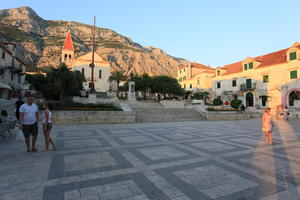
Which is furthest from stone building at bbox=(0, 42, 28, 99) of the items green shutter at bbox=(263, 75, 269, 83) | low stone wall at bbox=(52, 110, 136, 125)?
green shutter at bbox=(263, 75, 269, 83)

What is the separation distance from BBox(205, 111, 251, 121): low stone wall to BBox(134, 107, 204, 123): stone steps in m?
1.03

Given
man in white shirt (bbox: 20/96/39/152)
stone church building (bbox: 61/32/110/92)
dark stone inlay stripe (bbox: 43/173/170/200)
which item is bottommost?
dark stone inlay stripe (bbox: 43/173/170/200)

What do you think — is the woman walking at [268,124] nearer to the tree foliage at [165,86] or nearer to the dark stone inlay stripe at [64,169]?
the dark stone inlay stripe at [64,169]

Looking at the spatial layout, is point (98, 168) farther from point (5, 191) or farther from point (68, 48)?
point (68, 48)

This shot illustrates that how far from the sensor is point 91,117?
13.2 meters

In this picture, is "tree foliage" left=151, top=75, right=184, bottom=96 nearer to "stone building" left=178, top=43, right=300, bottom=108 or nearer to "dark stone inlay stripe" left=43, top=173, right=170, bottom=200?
"stone building" left=178, top=43, right=300, bottom=108

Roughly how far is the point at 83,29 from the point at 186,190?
187 meters

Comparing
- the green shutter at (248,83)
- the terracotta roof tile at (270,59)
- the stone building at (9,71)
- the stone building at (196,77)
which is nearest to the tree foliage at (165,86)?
the stone building at (196,77)

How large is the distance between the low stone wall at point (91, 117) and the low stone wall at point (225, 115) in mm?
9012

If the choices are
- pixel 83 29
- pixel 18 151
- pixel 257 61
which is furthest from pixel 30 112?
pixel 83 29

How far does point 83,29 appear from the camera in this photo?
159875 mm

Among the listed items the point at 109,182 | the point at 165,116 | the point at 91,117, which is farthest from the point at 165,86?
the point at 109,182

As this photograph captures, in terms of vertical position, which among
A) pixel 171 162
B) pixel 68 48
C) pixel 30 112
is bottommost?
pixel 171 162

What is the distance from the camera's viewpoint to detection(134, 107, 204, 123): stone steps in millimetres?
16266
